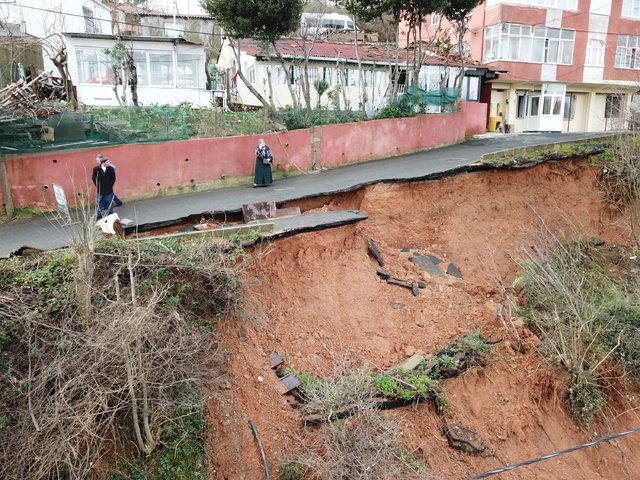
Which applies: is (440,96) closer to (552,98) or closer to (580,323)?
(552,98)

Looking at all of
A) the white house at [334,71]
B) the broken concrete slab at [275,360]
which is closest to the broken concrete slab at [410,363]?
the broken concrete slab at [275,360]

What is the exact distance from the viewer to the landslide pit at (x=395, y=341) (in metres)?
7.95

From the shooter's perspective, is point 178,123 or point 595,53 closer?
point 178,123

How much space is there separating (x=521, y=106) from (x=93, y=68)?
74.4 ft

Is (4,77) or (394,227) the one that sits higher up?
(4,77)

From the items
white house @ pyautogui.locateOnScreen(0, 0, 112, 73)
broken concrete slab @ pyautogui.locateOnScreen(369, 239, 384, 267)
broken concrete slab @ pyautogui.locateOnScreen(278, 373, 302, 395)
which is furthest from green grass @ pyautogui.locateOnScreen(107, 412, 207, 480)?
white house @ pyautogui.locateOnScreen(0, 0, 112, 73)

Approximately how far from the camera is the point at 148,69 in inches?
946

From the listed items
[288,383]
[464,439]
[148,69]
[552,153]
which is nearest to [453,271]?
[464,439]

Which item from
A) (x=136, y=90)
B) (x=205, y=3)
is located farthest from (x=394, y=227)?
(x=136, y=90)

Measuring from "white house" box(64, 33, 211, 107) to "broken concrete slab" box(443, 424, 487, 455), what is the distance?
65.0ft

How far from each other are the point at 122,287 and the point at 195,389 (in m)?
1.92

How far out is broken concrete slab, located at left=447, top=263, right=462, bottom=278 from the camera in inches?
504

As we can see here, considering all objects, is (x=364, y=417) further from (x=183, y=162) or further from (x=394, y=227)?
(x=183, y=162)

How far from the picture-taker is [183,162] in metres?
14.4
